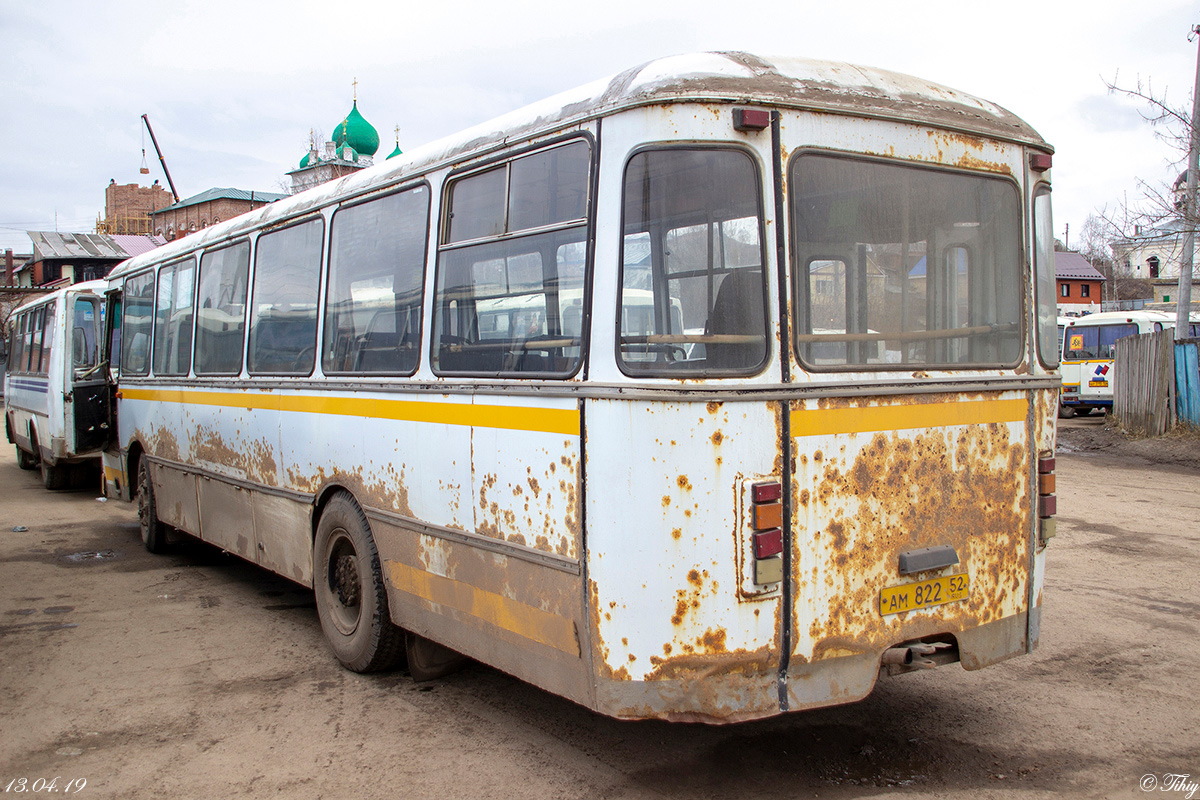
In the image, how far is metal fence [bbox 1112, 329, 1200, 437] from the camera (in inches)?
666

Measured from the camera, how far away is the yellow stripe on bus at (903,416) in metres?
3.63

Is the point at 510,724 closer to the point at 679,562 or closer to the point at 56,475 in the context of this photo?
the point at 679,562

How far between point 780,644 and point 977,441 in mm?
1297

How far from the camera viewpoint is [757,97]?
3.58 meters

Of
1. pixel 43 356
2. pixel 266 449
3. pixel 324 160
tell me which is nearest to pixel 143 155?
pixel 324 160

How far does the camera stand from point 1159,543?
8852 mm

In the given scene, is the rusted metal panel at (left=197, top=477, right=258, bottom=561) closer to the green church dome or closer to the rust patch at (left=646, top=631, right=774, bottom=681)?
the rust patch at (left=646, top=631, right=774, bottom=681)

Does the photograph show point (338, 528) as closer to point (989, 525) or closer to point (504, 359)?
point (504, 359)

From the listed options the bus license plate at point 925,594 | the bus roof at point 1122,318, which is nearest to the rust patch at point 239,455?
the bus license plate at point 925,594

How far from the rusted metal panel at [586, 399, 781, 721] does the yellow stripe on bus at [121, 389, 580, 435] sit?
1.07 ft

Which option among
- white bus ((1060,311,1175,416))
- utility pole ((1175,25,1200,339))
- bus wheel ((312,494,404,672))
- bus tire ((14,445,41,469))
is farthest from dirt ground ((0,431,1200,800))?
white bus ((1060,311,1175,416))

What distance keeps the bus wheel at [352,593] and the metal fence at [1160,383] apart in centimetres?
1634

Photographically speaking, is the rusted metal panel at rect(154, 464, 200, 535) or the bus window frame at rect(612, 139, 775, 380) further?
the rusted metal panel at rect(154, 464, 200, 535)

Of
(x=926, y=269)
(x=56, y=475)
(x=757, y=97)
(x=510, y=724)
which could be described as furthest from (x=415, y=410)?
(x=56, y=475)
